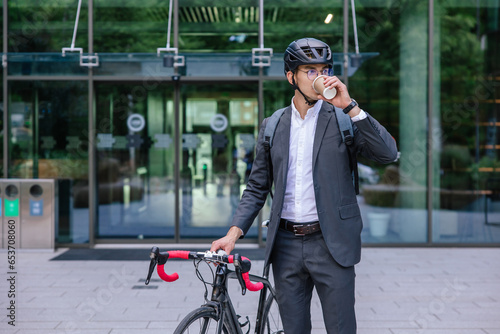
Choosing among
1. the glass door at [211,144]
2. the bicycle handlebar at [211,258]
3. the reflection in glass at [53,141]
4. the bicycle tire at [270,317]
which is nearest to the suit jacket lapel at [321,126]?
the bicycle handlebar at [211,258]

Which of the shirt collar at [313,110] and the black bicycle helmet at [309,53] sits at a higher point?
the black bicycle helmet at [309,53]

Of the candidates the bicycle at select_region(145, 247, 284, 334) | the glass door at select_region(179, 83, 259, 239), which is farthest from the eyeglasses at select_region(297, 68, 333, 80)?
the glass door at select_region(179, 83, 259, 239)

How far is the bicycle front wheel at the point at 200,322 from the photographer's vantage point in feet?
8.27

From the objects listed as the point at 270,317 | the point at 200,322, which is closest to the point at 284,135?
the point at 200,322

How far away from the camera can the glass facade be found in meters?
8.84

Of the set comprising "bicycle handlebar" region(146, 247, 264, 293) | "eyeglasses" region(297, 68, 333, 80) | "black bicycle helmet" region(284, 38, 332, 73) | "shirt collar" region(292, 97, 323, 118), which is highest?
"black bicycle helmet" region(284, 38, 332, 73)

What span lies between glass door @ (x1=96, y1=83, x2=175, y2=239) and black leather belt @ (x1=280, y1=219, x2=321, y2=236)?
6.55m

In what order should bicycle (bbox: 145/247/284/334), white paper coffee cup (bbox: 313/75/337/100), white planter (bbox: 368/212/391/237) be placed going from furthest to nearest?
white planter (bbox: 368/212/391/237) < bicycle (bbox: 145/247/284/334) < white paper coffee cup (bbox: 313/75/337/100)

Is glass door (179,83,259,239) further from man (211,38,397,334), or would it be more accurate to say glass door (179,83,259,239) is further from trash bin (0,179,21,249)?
man (211,38,397,334)

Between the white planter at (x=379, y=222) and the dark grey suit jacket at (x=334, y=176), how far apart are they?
6.47 meters

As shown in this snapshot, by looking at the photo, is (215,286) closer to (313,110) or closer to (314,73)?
(313,110)

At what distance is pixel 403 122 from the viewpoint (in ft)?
29.5

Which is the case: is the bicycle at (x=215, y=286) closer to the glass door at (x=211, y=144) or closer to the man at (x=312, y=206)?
the man at (x=312, y=206)

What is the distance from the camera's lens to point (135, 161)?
359 inches
